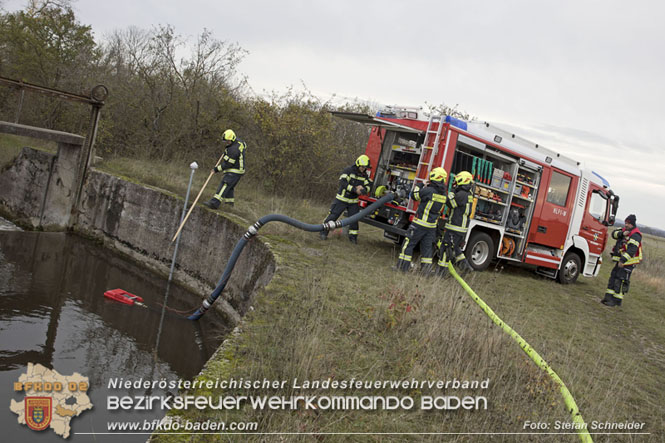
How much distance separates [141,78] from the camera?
17453 mm

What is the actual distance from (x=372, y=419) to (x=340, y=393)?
0.33 m

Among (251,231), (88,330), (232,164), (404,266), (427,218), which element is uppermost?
(232,164)

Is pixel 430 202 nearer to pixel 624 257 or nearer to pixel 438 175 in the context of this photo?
pixel 438 175

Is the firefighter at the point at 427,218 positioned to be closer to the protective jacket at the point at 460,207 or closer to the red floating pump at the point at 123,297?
the protective jacket at the point at 460,207

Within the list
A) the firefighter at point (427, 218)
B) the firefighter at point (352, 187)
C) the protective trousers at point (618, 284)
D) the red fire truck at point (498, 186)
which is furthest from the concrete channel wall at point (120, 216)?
the protective trousers at point (618, 284)

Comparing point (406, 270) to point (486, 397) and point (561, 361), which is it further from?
point (486, 397)

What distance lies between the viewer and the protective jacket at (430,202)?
812 cm

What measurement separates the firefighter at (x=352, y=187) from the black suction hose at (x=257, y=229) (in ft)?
2.04

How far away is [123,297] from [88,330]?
4.24ft

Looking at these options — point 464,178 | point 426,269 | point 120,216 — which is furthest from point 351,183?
point 120,216

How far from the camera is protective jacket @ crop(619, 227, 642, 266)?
10086 millimetres

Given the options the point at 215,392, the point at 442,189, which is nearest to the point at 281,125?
the point at 442,189

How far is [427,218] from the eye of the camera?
27.0 ft

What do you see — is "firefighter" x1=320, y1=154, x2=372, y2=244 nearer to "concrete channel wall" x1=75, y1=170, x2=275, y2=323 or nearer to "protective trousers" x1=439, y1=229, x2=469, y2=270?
"protective trousers" x1=439, y1=229, x2=469, y2=270
